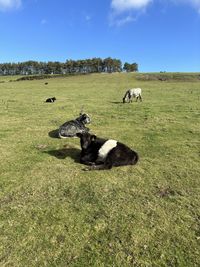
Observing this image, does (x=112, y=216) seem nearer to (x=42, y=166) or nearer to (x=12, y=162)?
(x=42, y=166)

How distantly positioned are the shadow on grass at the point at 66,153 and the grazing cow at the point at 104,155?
0.59m

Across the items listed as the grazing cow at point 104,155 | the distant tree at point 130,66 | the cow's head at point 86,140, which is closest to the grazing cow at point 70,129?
the cow's head at point 86,140

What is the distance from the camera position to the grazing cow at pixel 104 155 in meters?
9.66

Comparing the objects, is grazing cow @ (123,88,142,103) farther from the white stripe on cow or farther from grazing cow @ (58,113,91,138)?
the white stripe on cow

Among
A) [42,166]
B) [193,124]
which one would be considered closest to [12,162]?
[42,166]

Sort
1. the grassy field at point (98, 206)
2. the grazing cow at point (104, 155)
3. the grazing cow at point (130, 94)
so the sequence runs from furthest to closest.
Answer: the grazing cow at point (130, 94) < the grazing cow at point (104, 155) < the grassy field at point (98, 206)

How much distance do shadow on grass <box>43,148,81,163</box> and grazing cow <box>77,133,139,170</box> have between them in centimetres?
59

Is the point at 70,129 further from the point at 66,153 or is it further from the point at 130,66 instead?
the point at 130,66

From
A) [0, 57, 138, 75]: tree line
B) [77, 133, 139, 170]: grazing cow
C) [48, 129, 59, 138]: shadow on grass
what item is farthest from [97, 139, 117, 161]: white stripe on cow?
[0, 57, 138, 75]: tree line

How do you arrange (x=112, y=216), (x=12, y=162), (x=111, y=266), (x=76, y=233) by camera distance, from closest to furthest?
(x=111, y=266) → (x=76, y=233) → (x=112, y=216) → (x=12, y=162)

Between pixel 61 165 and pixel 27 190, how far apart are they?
197cm

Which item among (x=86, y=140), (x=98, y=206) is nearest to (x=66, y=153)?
(x=86, y=140)

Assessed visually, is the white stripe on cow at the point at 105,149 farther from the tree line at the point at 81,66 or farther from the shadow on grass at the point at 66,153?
the tree line at the point at 81,66

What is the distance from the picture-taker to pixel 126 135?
13.9 meters
